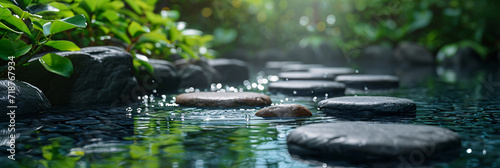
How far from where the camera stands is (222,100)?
4098 millimetres

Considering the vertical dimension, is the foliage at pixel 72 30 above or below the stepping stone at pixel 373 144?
above

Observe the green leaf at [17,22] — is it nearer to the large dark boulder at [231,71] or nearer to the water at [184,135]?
the water at [184,135]

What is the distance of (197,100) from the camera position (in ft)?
13.6

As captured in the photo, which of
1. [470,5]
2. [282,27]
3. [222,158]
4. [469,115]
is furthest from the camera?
[282,27]

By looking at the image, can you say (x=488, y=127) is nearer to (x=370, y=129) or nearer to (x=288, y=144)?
(x=370, y=129)

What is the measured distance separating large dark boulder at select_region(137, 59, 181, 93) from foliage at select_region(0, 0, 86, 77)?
1.70 metres

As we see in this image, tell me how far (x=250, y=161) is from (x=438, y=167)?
73 cm

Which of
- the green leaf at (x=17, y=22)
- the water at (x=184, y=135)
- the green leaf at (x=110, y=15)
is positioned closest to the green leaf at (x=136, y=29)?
the green leaf at (x=110, y=15)

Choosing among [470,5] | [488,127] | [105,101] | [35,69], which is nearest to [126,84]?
[105,101]

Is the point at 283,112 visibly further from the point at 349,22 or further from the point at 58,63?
the point at 349,22

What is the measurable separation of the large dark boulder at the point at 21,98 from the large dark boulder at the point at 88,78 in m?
0.45

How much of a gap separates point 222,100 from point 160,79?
1778mm

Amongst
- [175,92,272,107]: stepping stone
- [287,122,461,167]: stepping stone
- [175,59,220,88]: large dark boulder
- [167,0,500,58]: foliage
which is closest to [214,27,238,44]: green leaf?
[167,0,500,58]: foliage

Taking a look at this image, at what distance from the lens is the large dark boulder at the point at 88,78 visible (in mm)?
4129
